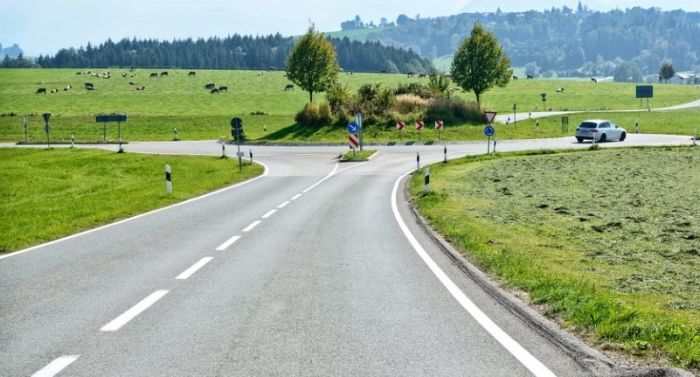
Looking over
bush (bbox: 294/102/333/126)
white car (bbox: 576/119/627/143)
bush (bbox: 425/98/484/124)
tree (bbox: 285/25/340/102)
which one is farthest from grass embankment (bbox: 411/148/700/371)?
tree (bbox: 285/25/340/102)

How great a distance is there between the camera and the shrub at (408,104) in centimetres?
5528

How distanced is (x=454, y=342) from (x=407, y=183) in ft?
66.5

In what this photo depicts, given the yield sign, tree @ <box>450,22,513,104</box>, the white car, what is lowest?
the white car

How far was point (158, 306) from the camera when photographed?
713 centimetres

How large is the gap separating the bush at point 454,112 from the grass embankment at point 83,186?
874 inches

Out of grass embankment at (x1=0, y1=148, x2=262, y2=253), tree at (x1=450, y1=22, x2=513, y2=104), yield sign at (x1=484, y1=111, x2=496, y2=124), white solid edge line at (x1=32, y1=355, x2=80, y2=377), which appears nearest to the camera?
white solid edge line at (x1=32, y1=355, x2=80, y2=377)

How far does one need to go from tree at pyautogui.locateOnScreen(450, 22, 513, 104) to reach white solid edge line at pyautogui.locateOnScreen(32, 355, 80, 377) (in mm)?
60559

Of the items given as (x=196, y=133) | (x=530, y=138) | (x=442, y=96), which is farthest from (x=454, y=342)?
(x=196, y=133)

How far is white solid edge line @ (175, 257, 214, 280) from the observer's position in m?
8.80

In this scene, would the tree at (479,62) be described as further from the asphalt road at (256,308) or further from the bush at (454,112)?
the asphalt road at (256,308)

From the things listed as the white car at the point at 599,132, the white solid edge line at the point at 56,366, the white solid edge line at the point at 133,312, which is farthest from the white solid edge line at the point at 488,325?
the white car at the point at 599,132

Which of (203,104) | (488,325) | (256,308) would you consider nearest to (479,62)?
(203,104)

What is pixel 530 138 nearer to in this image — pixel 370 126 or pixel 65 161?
pixel 370 126

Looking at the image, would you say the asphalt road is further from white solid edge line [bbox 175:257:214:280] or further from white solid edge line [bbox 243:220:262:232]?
white solid edge line [bbox 243:220:262:232]
